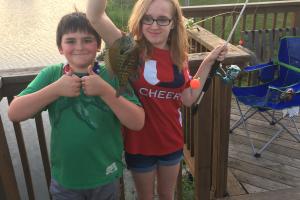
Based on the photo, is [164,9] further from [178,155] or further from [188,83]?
[178,155]

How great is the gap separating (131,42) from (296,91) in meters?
2.37

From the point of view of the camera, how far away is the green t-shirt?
63.0 inches

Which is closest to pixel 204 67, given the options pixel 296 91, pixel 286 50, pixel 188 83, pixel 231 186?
pixel 188 83

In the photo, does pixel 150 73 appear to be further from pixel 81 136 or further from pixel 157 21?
pixel 81 136

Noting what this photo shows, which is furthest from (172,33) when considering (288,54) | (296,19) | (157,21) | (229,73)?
(296,19)

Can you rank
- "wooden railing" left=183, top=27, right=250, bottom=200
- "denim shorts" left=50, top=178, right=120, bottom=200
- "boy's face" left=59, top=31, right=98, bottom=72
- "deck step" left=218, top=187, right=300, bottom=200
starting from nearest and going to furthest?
"boy's face" left=59, top=31, right=98, bottom=72, "denim shorts" left=50, top=178, right=120, bottom=200, "wooden railing" left=183, top=27, right=250, bottom=200, "deck step" left=218, top=187, right=300, bottom=200

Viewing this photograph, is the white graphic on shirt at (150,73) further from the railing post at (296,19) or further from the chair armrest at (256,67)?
the railing post at (296,19)

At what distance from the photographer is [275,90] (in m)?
3.38

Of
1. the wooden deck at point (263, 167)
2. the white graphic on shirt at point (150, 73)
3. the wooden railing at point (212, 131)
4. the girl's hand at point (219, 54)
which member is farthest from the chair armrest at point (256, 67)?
the white graphic on shirt at point (150, 73)

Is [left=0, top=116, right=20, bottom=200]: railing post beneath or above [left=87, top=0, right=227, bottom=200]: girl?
beneath

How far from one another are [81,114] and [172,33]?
0.61m

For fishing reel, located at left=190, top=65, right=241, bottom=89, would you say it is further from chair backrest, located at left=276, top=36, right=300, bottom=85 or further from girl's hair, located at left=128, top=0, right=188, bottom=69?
chair backrest, located at left=276, top=36, right=300, bottom=85

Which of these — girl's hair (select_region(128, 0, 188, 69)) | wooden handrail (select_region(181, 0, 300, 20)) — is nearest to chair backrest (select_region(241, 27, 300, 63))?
wooden handrail (select_region(181, 0, 300, 20))

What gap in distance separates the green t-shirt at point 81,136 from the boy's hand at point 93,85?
130 mm
